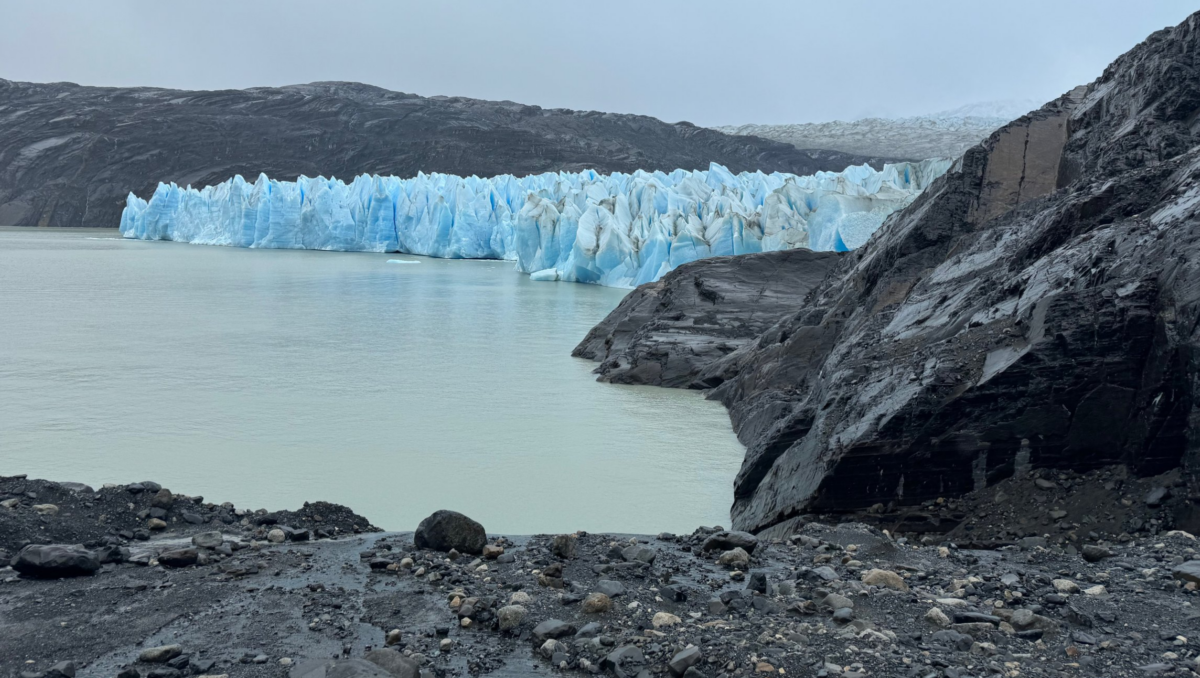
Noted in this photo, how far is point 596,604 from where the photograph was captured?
232 cm

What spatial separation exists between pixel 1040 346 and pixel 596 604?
5.73 feet

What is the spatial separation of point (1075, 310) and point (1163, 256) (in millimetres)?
312

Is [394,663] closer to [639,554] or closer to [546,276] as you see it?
→ [639,554]

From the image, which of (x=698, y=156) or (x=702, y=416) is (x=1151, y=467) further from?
(x=698, y=156)

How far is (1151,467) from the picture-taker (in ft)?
9.45

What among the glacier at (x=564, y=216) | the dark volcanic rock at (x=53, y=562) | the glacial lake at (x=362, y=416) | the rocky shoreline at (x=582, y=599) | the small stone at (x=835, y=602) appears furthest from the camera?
the glacier at (x=564, y=216)

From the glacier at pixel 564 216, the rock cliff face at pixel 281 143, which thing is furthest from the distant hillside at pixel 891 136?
the glacier at pixel 564 216

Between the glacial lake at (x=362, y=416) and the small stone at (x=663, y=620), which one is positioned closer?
the small stone at (x=663, y=620)

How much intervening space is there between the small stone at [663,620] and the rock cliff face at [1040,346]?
3.82 ft

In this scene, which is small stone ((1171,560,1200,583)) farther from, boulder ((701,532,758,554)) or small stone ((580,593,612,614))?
small stone ((580,593,612,614))

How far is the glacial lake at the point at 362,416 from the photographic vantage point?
4531 mm

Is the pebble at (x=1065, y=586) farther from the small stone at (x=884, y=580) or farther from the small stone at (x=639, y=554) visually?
the small stone at (x=639, y=554)

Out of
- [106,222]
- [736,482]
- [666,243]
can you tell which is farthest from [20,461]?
[106,222]

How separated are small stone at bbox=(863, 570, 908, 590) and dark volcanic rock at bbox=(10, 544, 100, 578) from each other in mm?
2041
